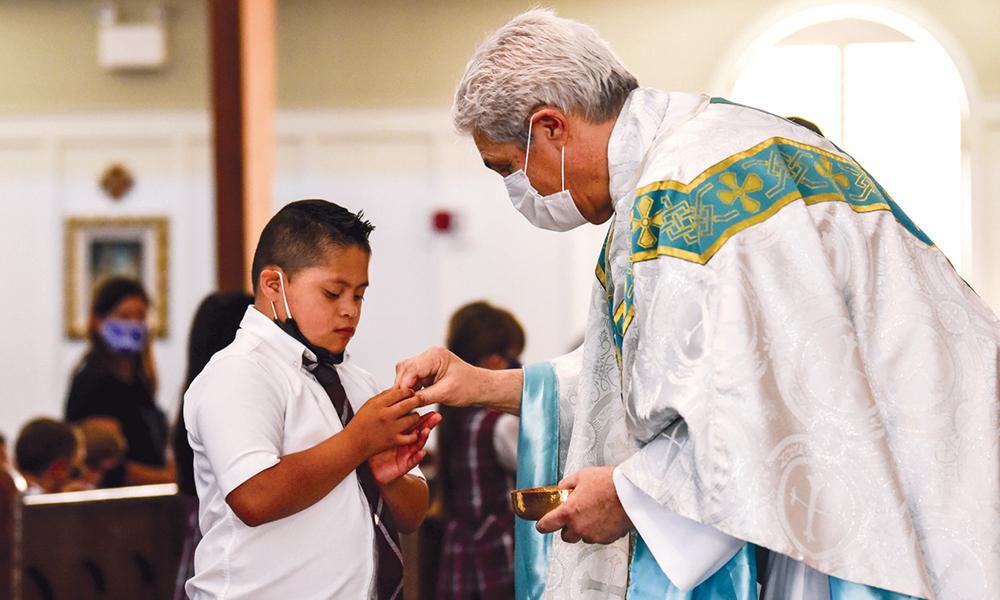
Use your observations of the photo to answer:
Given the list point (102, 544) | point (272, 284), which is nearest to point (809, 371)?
point (272, 284)

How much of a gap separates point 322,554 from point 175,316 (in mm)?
6378

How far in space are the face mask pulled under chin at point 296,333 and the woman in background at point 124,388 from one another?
2718 mm

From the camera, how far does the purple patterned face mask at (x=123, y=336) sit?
4816 mm

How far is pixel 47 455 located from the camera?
4578 millimetres

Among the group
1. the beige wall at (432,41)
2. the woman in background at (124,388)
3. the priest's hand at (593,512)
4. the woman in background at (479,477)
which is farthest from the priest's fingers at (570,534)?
the beige wall at (432,41)

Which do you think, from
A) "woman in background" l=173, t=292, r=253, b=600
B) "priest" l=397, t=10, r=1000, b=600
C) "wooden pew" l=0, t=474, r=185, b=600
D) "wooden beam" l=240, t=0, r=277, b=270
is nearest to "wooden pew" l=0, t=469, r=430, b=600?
"wooden pew" l=0, t=474, r=185, b=600

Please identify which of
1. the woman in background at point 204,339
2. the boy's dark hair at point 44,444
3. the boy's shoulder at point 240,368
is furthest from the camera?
the boy's dark hair at point 44,444

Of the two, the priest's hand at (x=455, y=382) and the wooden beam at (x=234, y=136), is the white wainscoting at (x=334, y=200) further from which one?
the priest's hand at (x=455, y=382)

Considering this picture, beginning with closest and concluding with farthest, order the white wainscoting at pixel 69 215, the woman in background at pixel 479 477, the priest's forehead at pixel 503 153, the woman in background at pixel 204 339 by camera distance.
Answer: the priest's forehead at pixel 503 153
the woman in background at pixel 204 339
the woman in background at pixel 479 477
the white wainscoting at pixel 69 215

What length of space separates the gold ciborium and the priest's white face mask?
48 cm

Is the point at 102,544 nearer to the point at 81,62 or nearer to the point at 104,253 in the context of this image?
the point at 104,253

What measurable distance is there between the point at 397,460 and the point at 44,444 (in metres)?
2.79

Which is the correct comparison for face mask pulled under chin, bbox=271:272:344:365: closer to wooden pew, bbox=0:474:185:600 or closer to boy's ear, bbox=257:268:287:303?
boy's ear, bbox=257:268:287:303

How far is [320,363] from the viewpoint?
2211mm
